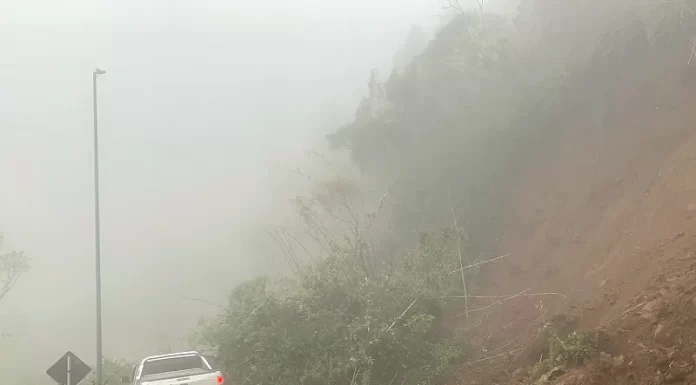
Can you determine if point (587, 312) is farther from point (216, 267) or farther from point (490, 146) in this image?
point (216, 267)

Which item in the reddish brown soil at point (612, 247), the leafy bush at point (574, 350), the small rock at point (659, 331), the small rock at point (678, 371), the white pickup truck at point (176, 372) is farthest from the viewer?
the white pickup truck at point (176, 372)

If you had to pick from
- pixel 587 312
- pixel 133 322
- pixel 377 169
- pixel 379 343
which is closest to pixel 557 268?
pixel 587 312

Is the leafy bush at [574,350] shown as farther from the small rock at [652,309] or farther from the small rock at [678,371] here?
the small rock at [678,371]

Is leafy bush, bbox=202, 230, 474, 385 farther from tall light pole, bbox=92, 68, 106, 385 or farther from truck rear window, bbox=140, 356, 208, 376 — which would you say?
tall light pole, bbox=92, 68, 106, 385

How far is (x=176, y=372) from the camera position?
38.9 feet

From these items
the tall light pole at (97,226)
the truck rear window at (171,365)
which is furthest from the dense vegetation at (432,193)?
the tall light pole at (97,226)

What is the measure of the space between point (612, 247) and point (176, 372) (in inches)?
353

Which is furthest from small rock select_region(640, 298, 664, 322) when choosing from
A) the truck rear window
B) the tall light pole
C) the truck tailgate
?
the tall light pole

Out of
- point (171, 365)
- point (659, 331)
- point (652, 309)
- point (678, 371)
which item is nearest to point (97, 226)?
point (171, 365)

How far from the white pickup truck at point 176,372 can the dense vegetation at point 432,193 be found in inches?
42.2

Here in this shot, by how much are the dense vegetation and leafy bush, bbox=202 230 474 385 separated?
0.10 ft

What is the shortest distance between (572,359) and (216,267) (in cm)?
4334

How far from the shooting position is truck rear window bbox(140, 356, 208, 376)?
42.1 ft

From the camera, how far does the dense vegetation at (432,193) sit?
1191 cm
